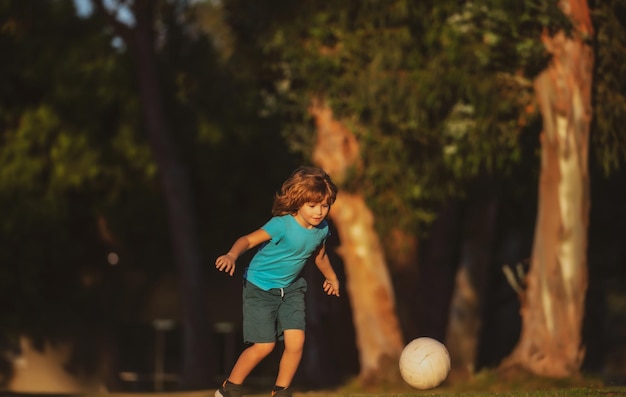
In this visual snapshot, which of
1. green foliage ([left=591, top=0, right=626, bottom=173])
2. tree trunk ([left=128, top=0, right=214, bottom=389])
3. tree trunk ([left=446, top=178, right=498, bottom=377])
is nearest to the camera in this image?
green foliage ([left=591, top=0, right=626, bottom=173])

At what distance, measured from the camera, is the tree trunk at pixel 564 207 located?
18.2 metres

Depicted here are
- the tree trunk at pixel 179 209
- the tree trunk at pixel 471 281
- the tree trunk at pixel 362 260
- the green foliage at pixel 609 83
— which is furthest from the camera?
the tree trunk at pixel 179 209

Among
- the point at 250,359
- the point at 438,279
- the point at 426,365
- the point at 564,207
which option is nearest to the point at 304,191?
the point at 250,359

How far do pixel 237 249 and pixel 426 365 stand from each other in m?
2.45

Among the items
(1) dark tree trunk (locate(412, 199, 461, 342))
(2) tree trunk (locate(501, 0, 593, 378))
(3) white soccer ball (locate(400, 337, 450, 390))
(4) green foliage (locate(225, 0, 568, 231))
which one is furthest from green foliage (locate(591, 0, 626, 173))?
(3) white soccer ball (locate(400, 337, 450, 390))

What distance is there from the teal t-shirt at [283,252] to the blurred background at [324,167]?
328 inches

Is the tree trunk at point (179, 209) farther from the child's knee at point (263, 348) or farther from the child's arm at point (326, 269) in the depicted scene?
the child's knee at point (263, 348)

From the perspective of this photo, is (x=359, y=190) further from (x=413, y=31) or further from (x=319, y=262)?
(x=319, y=262)

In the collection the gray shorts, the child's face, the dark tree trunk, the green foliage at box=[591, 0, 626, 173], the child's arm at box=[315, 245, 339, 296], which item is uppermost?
the green foliage at box=[591, 0, 626, 173]

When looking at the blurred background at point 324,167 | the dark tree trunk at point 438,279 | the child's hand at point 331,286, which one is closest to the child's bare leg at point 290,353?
the child's hand at point 331,286

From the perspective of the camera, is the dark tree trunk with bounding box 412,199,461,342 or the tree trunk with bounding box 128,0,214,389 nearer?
the tree trunk with bounding box 128,0,214,389

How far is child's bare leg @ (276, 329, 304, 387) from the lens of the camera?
10.4 meters

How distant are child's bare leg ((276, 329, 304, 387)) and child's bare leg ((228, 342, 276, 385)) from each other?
15cm

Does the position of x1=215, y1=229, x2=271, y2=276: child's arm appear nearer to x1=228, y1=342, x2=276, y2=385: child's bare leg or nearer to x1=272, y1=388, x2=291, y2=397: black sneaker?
x1=228, y1=342, x2=276, y2=385: child's bare leg
